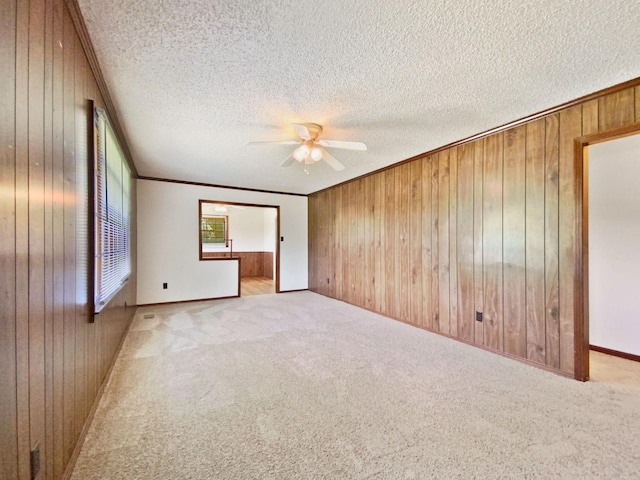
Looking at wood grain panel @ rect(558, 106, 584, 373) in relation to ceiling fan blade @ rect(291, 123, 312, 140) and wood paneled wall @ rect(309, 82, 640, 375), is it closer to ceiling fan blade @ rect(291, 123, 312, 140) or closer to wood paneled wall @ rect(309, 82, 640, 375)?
wood paneled wall @ rect(309, 82, 640, 375)

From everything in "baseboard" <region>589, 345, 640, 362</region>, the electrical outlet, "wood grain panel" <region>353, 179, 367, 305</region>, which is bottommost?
"baseboard" <region>589, 345, 640, 362</region>

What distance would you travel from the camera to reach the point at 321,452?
1.49m

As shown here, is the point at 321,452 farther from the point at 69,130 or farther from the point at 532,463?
the point at 69,130

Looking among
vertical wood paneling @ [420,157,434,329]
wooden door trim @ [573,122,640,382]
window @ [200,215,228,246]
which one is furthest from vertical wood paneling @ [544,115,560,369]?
window @ [200,215,228,246]

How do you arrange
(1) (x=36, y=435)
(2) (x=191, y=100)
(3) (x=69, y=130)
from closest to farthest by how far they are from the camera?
(1) (x=36, y=435) < (3) (x=69, y=130) < (2) (x=191, y=100)

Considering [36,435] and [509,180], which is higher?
[509,180]

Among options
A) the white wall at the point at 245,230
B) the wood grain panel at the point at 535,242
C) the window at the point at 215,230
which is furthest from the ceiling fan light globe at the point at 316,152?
the window at the point at 215,230

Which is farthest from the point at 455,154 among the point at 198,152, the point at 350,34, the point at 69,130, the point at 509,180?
the point at 69,130

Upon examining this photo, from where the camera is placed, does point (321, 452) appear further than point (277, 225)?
No

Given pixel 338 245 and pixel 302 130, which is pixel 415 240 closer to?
pixel 338 245

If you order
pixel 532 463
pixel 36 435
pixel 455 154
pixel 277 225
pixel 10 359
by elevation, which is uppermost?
pixel 455 154

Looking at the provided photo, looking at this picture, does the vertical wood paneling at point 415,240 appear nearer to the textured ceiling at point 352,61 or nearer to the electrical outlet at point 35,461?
the textured ceiling at point 352,61

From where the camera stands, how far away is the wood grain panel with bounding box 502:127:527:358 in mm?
2668

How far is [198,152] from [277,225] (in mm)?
2811
